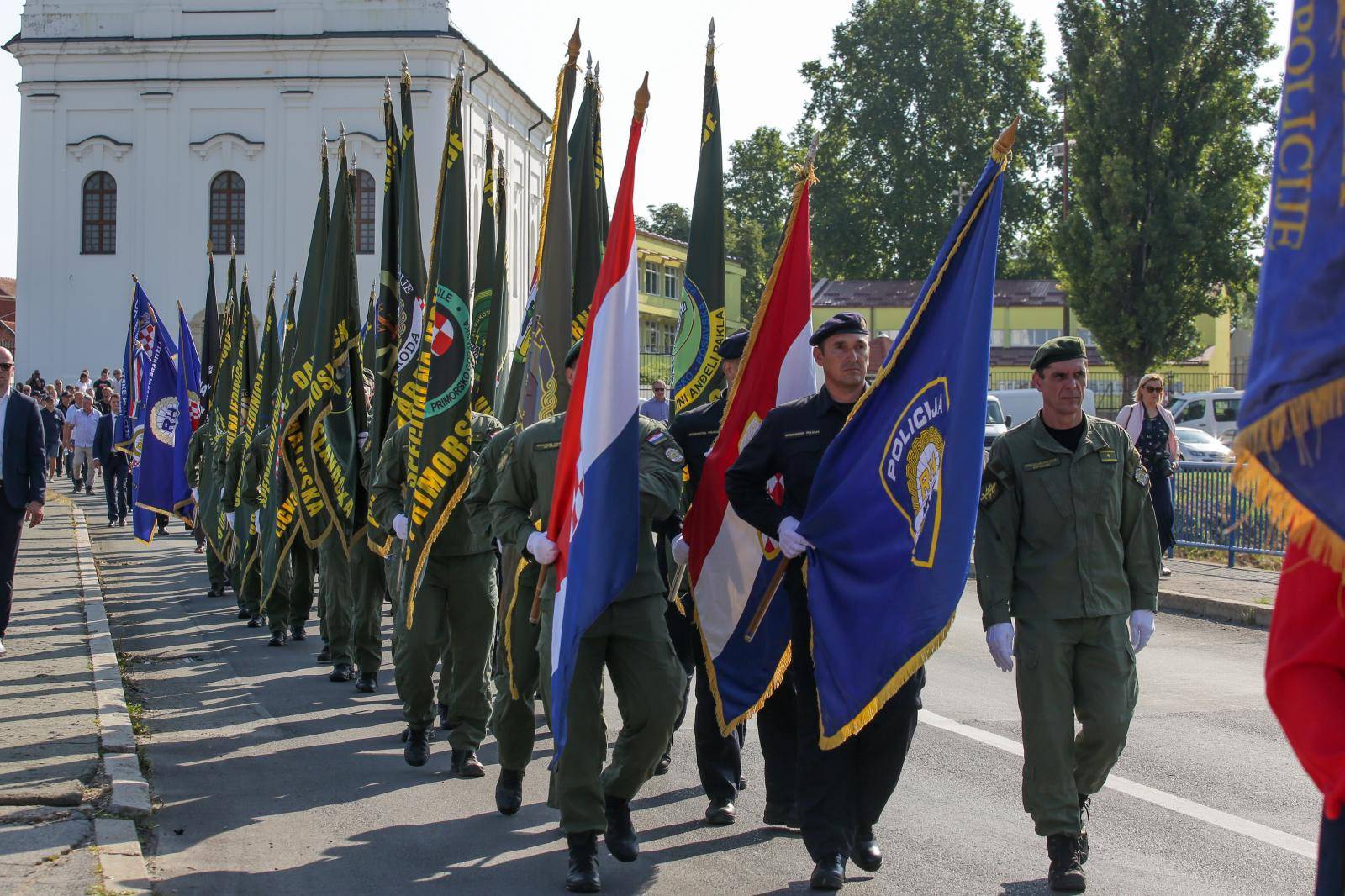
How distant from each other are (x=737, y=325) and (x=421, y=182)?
41.0 meters

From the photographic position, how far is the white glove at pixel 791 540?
596 cm

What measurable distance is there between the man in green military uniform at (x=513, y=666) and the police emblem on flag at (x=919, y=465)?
5.69 ft

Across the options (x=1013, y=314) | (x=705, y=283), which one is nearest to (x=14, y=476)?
(x=705, y=283)

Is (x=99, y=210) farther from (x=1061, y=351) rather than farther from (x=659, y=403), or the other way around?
(x=1061, y=351)

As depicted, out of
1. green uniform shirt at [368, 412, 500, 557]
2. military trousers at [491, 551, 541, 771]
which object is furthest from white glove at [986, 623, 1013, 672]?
green uniform shirt at [368, 412, 500, 557]

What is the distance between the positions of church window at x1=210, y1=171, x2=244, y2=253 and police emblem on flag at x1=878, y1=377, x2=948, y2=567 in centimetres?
4781

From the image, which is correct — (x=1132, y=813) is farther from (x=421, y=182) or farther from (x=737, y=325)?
(x=737, y=325)

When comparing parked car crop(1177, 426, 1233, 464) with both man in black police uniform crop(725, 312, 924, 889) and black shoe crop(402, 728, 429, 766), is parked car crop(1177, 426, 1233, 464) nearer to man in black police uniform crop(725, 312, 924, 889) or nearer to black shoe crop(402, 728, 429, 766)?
black shoe crop(402, 728, 429, 766)

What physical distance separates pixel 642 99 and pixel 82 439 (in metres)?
26.8

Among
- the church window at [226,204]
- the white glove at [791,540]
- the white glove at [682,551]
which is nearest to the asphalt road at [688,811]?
the white glove at [682,551]

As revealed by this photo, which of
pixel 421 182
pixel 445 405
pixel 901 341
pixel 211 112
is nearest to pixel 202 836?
pixel 445 405

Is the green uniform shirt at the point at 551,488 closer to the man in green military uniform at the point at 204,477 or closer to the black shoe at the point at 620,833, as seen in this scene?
the black shoe at the point at 620,833

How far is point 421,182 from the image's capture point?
48.5m

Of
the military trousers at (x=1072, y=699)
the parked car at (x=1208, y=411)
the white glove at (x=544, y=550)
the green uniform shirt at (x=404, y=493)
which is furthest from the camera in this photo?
the parked car at (x=1208, y=411)
